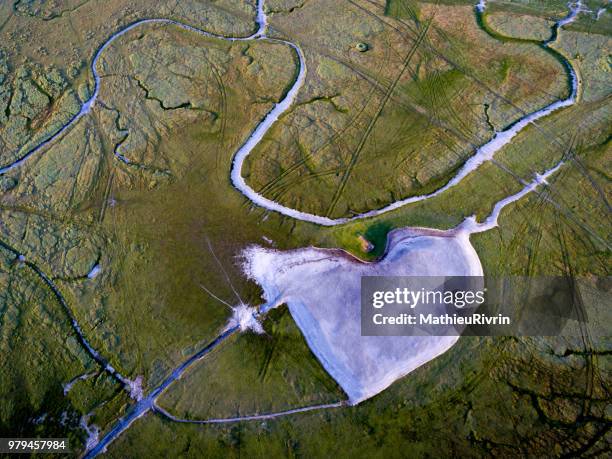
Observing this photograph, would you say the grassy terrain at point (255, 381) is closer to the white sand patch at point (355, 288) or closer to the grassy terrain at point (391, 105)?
the white sand patch at point (355, 288)

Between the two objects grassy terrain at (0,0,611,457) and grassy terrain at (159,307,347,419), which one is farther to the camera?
grassy terrain at (159,307,347,419)

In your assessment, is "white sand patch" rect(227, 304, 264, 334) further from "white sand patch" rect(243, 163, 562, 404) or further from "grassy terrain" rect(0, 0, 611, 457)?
"white sand patch" rect(243, 163, 562, 404)

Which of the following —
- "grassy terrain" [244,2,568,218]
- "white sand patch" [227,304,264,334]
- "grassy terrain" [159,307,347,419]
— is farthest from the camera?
"grassy terrain" [244,2,568,218]

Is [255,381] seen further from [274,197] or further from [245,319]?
[274,197]

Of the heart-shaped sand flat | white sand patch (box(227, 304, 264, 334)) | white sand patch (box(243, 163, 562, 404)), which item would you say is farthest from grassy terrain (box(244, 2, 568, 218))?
white sand patch (box(227, 304, 264, 334))

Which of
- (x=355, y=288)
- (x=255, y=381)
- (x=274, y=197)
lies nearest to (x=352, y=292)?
(x=355, y=288)

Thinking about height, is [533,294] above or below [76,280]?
above

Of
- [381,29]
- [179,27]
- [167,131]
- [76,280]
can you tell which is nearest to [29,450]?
[76,280]

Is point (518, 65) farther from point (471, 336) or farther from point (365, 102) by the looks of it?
point (471, 336)
